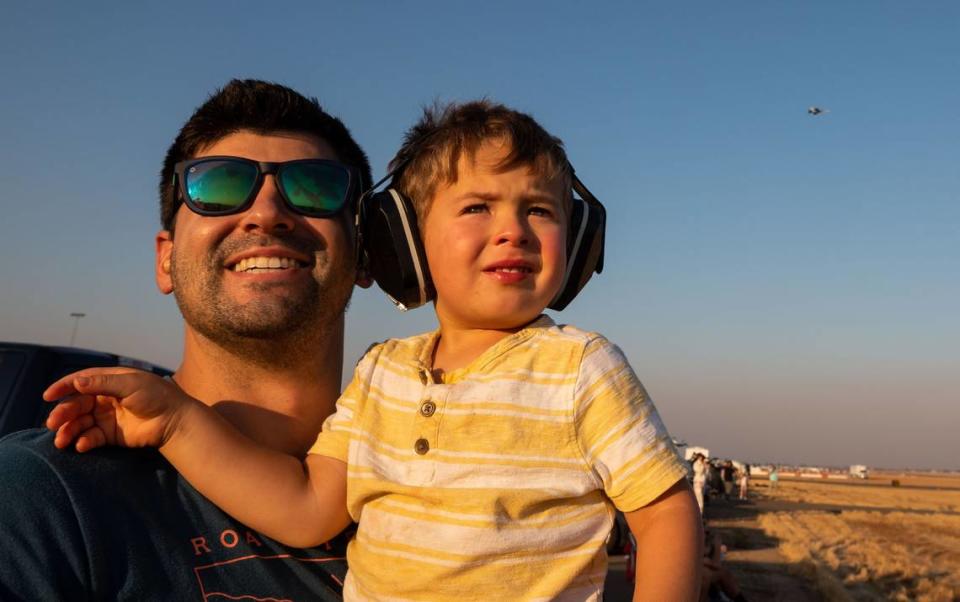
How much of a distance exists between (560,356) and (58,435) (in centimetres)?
128

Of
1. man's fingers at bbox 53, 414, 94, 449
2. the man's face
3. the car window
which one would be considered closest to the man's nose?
the man's face

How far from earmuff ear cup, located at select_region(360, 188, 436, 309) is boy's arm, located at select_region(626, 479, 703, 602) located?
937mm

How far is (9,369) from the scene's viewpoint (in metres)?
6.90

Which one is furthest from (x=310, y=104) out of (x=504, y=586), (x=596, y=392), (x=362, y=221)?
(x=504, y=586)

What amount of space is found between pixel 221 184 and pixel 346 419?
999mm

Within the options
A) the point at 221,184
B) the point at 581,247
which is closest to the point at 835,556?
the point at 581,247

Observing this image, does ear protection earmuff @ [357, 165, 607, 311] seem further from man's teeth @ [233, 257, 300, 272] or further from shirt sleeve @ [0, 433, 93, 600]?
shirt sleeve @ [0, 433, 93, 600]

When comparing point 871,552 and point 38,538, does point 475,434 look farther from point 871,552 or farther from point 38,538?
point 871,552

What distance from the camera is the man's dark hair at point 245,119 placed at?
307 cm

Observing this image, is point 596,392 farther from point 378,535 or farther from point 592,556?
point 378,535

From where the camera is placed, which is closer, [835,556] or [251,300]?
[251,300]

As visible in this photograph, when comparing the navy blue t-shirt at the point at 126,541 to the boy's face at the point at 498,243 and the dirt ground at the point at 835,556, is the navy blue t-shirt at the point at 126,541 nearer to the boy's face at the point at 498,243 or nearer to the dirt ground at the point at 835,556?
the boy's face at the point at 498,243

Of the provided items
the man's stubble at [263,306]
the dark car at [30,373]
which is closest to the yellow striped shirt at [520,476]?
the man's stubble at [263,306]

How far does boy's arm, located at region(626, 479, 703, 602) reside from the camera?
192 centimetres
